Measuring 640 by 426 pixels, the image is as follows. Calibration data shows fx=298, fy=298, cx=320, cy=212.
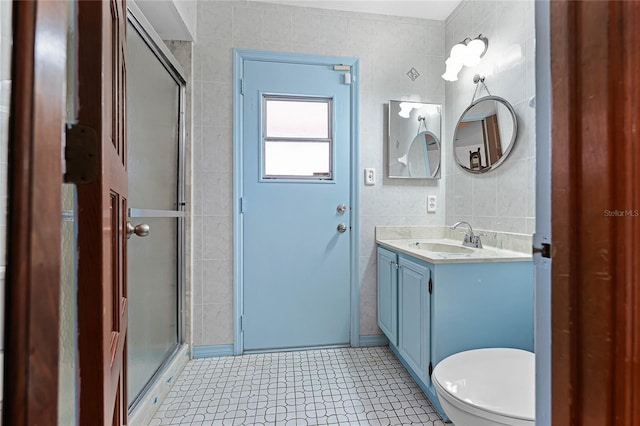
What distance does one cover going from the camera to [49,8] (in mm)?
341

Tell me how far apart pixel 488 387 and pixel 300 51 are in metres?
2.17

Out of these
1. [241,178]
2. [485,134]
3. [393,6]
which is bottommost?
[241,178]

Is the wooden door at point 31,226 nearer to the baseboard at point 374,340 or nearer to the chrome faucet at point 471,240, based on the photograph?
the chrome faucet at point 471,240

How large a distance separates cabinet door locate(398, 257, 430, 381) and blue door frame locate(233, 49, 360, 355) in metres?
0.45

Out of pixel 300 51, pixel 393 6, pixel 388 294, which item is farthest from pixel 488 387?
pixel 393 6

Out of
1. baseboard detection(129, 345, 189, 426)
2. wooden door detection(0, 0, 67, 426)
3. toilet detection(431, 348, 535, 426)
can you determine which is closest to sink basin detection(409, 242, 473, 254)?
toilet detection(431, 348, 535, 426)

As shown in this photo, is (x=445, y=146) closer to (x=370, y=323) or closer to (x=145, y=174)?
(x=370, y=323)

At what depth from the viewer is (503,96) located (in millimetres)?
1714

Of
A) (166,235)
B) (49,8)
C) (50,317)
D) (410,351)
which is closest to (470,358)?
(410,351)

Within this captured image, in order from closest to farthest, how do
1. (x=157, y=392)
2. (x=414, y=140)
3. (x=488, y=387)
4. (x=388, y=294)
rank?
(x=488, y=387) < (x=157, y=392) < (x=388, y=294) < (x=414, y=140)

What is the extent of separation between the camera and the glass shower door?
1357mm

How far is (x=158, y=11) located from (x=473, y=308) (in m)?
2.28

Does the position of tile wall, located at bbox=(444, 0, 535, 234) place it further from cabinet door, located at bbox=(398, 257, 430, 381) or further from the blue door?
the blue door

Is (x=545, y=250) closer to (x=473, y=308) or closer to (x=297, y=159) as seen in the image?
(x=473, y=308)
